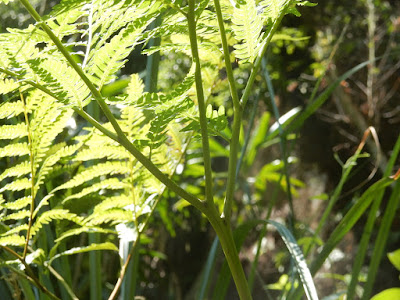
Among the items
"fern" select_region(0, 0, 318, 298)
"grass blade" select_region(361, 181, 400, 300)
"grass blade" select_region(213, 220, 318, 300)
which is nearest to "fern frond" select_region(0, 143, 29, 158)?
"fern" select_region(0, 0, 318, 298)

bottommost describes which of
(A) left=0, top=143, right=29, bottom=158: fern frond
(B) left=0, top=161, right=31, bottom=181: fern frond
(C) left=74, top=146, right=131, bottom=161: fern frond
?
(B) left=0, top=161, right=31, bottom=181: fern frond

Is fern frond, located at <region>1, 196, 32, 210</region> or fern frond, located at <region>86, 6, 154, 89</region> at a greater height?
fern frond, located at <region>86, 6, 154, 89</region>

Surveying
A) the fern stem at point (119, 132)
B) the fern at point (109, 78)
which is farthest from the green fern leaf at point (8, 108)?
the fern stem at point (119, 132)

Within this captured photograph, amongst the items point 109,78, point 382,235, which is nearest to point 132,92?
point 109,78

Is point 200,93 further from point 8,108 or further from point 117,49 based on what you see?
point 8,108

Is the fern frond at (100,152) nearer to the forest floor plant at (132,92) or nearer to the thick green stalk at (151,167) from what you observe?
the forest floor plant at (132,92)

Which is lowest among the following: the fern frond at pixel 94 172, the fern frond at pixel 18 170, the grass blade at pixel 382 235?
the grass blade at pixel 382 235

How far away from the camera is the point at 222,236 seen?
13.3 inches

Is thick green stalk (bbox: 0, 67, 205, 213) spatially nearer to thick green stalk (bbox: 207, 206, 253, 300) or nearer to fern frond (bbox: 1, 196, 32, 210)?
thick green stalk (bbox: 207, 206, 253, 300)

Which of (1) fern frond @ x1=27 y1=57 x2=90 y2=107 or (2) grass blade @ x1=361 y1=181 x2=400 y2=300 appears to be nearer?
(1) fern frond @ x1=27 y1=57 x2=90 y2=107

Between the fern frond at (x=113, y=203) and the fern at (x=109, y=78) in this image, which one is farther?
the fern frond at (x=113, y=203)

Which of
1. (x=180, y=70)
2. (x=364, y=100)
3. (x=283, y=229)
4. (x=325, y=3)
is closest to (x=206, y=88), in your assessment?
(x=283, y=229)

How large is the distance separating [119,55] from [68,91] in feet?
0.13

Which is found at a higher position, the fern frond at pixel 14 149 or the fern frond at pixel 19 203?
the fern frond at pixel 14 149
